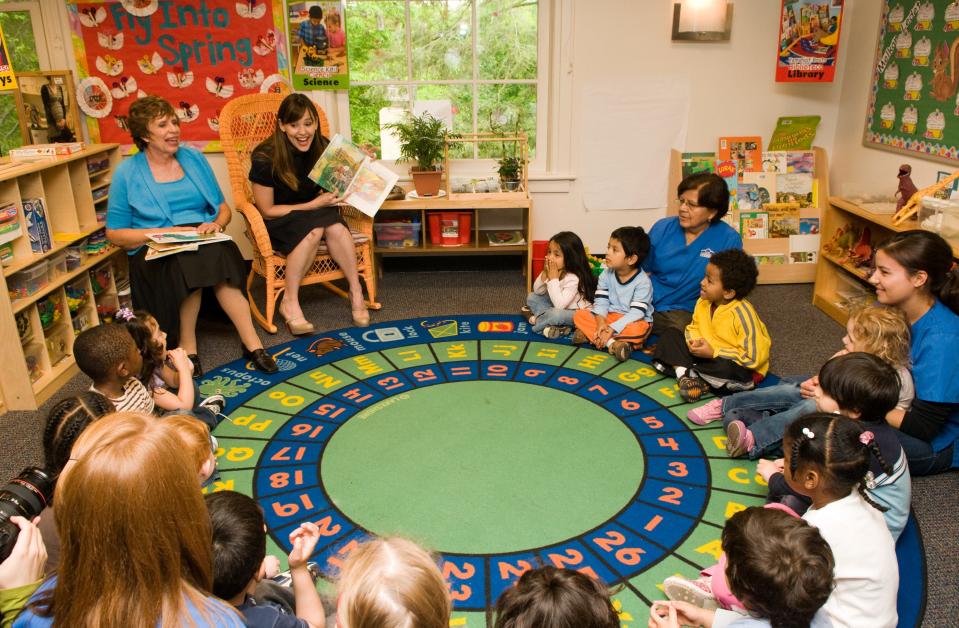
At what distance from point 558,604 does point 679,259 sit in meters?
2.68

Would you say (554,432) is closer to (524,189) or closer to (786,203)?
(524,189)

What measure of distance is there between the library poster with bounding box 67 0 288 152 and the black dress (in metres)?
0.86

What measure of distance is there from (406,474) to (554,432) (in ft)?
2.12

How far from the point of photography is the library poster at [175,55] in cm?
445

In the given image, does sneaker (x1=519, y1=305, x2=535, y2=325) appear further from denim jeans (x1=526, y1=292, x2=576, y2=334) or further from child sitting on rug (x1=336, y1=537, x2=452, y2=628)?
child sitting on rug (x1=336, y1=537, x2=452, y2=628)

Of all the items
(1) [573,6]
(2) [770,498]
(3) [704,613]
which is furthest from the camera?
(1) [573,6]

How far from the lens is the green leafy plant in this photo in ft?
14.8

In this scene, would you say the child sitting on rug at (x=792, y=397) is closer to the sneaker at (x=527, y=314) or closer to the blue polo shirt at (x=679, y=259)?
the blue polo shirt at (x=679, y=259)

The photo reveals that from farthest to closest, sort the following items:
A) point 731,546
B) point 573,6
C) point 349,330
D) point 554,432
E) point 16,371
Answer: point 573,6, point 349,330, point 16,371, point 554,432, point 731,546

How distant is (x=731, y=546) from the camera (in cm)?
167

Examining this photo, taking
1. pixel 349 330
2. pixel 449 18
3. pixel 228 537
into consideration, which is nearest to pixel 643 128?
pixel 449 18

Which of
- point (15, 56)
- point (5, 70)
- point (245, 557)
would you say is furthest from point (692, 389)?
point (15, 56)

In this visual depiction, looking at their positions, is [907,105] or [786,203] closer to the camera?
[907,105]

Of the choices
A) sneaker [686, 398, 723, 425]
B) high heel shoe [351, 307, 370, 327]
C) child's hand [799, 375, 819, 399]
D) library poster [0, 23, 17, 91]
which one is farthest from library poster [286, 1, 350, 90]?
child's hand [799, 375, 819, 399]
